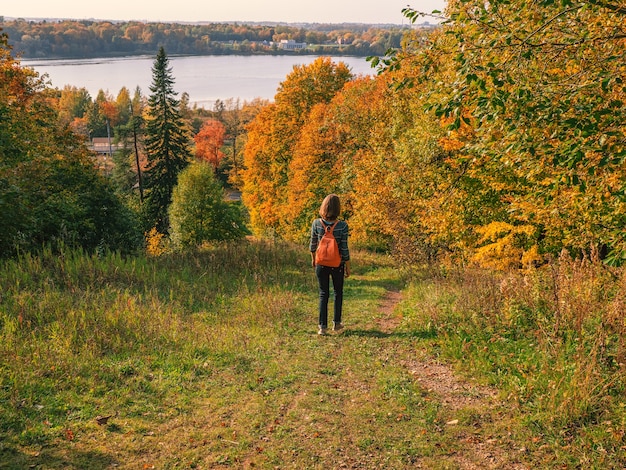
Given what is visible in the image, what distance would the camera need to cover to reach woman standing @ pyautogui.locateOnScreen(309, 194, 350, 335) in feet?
25.0

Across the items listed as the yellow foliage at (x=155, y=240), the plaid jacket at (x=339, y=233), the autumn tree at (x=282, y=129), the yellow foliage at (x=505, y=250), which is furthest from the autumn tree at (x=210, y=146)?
the plaid jacket at (x=339, y=233)

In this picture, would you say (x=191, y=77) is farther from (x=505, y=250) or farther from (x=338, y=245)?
(x=338, y=245)

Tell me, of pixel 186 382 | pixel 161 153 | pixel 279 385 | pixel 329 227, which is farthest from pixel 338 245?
pixel 161 153

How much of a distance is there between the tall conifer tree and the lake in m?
75.7

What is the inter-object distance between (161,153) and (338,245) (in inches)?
1447

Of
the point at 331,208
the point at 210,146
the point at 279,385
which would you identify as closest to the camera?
the point at 279,385

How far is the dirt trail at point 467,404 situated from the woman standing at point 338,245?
1068 mm

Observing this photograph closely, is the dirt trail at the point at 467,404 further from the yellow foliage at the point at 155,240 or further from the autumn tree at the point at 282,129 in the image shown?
the yellow foliage at the point at 155,240

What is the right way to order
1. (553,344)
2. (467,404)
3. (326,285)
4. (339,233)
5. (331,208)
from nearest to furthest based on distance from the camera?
(467,404) → (553,344) → (331,208) → (339,233) → (326,285)

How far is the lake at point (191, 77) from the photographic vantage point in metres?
129

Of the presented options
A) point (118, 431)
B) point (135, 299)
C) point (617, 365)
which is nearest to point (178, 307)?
point (135, 299)

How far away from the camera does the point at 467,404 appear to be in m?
5.39

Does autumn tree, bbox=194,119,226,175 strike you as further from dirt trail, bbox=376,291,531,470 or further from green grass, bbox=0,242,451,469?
dirt trail, bbox=376,291,531,470

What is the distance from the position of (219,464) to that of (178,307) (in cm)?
468
